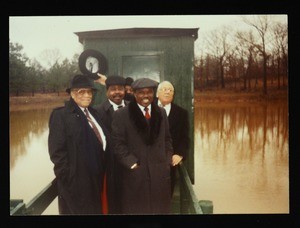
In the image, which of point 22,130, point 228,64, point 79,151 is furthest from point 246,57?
point 22,130

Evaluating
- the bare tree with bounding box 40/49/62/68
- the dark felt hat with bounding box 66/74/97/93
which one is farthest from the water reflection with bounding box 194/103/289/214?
the bare tree with bounding box 40/49/62/68

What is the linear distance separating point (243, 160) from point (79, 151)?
4.31 ft

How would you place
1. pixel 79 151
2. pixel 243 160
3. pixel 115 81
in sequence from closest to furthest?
pixel 79 151 → pixel 115 81 → pixel 243 160

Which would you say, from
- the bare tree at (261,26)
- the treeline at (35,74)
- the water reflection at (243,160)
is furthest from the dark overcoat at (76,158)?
the bare tree at (261,26)

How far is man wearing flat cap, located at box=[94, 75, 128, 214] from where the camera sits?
10.5 ft

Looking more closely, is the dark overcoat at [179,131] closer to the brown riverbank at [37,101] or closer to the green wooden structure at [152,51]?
Result: the green wooden structure at [152,51]

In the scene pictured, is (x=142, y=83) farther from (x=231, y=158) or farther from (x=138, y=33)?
(x=231, y=158)

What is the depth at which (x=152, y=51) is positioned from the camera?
3334 millimetres

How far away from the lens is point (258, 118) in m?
3.44
